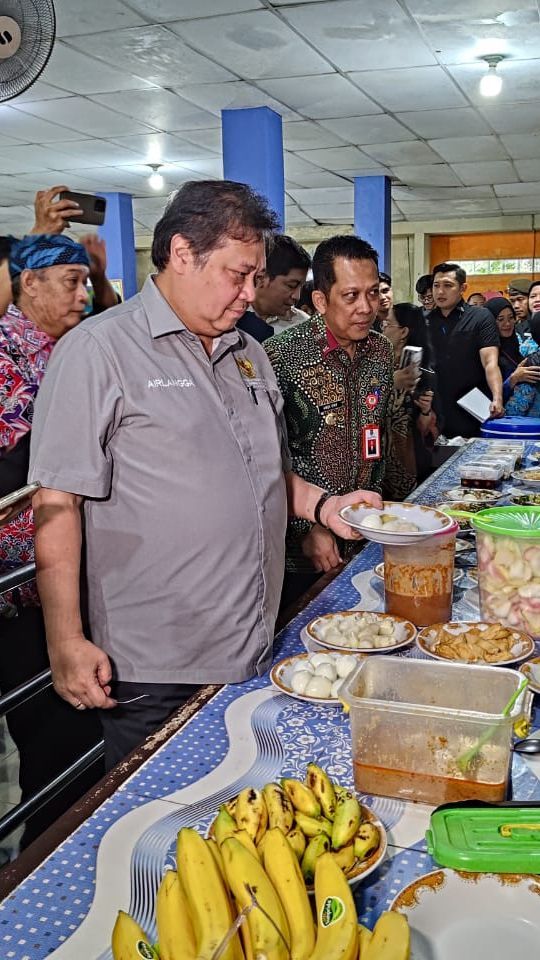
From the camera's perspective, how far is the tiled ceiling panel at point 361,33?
4754mm

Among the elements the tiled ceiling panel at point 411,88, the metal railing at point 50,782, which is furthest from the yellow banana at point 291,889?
the tiled ceiling panel at point 411,88

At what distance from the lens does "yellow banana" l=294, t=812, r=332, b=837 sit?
38.5 inches

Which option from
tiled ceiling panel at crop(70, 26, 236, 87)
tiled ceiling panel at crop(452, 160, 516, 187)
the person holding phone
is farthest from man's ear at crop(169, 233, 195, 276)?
tiled ceiling panel at crop(452, 160, 516, 187)

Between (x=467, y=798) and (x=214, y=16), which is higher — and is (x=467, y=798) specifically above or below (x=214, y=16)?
below

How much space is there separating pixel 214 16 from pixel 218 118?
97.1 inches

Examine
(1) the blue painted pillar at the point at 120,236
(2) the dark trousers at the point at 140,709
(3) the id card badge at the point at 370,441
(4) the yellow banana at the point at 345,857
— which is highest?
(1) the blue painted pillar at the point at 120,236

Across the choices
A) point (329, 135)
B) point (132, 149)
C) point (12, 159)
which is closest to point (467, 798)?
point (329, 135)

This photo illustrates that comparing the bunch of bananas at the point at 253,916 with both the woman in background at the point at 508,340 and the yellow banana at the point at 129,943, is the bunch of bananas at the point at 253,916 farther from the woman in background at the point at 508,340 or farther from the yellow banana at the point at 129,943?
the woman in background at the point at 508,340

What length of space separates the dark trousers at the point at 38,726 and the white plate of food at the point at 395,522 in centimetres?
109

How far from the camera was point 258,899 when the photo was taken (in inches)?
31.4

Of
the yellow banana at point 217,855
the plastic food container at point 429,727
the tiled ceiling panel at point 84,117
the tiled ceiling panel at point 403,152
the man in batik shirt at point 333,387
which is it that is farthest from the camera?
the tiled ceiling panel at point 403,152

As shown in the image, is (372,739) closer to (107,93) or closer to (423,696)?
(423,696)

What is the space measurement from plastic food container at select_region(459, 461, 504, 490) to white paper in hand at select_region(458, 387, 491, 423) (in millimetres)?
1619

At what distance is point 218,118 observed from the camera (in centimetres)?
722
